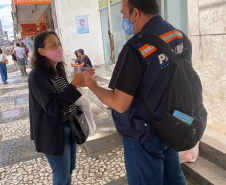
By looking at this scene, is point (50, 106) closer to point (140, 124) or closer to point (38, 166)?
point (140, 124)

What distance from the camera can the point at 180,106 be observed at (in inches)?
52.1

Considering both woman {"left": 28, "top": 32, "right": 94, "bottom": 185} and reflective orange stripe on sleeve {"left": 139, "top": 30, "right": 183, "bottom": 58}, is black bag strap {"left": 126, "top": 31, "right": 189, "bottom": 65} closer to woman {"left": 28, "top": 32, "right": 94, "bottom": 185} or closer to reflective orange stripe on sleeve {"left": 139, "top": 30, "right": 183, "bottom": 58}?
reflective orange stripe on sleeve {"left": 139, "top": 30, "right": 183, "bottom": 58}

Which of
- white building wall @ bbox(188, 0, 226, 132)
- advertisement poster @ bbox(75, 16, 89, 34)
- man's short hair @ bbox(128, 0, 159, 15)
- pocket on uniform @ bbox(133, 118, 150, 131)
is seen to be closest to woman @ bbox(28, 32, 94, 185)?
pocket on uniform @ bbox(133, 118, 150, 131)

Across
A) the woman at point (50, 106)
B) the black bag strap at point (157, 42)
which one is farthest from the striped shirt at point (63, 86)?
the black bag strap at point (157, 42)

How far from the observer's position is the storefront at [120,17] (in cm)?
421

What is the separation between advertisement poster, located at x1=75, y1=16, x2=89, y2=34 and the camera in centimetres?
990

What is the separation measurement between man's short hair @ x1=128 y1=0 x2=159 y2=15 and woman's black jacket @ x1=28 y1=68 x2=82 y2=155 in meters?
0.81

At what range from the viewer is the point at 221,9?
2.53 metres

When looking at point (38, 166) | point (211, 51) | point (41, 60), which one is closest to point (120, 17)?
point (211, 51)

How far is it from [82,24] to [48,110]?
29.5 ft

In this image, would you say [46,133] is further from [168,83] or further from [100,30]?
[100,30]

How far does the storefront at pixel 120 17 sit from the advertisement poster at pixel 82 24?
77 cm

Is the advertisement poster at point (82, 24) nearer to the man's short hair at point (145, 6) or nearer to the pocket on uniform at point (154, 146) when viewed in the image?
the man's short hair at point (145, 6)

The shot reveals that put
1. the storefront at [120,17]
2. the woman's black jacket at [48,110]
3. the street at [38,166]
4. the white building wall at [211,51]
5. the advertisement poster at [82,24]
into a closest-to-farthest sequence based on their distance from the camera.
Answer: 1. the woman's black jacket at [48,110]
2. the white building wall at [211,51]
3. the street at [38,166]
4. the storefront at [120,17]
5. the advertisement poster at [82,24]
